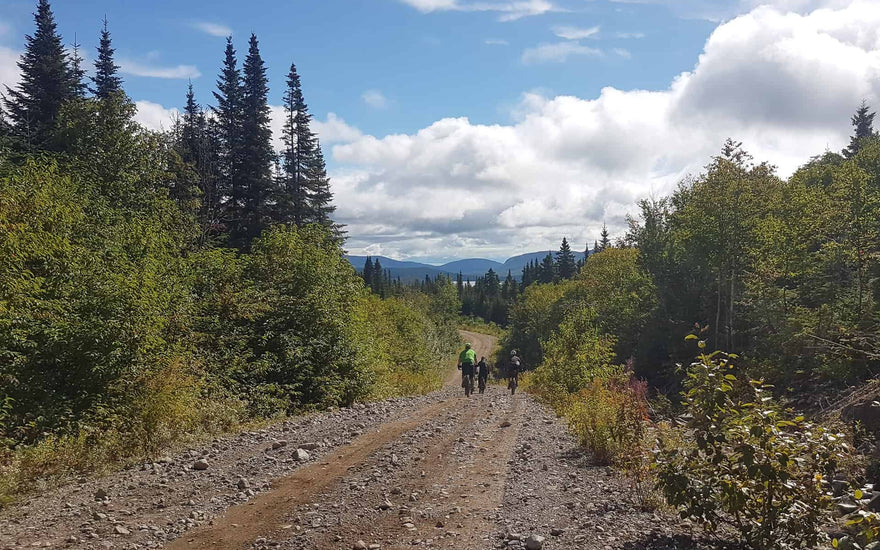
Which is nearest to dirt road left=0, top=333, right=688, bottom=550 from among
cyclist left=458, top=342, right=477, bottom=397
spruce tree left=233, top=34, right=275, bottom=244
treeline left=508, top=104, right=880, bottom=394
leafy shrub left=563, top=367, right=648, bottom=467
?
leafy shrub left=563, top=367, right=648, bottom=467

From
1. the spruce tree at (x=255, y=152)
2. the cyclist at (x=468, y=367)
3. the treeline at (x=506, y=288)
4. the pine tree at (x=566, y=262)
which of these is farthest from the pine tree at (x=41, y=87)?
the pine tree at (x=566, y=262)

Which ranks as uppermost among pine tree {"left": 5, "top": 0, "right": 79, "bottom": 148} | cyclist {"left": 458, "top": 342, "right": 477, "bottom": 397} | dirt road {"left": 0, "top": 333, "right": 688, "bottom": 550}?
pine tree {"left": 5, "top": 0, "right": 79, "bottom": 148}

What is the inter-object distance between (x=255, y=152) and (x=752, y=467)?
37818 mm

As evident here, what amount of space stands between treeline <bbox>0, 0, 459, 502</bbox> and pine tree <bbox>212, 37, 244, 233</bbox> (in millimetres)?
3655

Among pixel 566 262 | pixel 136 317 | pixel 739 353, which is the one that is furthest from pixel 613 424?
pixel 566 262

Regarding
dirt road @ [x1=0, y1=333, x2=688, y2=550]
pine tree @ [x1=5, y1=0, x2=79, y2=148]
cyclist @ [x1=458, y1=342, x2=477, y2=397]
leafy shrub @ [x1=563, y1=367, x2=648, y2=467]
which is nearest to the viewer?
dirt road @ [x1=0, y1=333, x2=688, y2=550]

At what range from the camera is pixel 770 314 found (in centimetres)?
2842

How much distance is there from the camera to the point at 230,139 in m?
39.1

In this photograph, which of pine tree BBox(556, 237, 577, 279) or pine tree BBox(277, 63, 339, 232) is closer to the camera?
pine tree BBox(277, 63, 339, 232)

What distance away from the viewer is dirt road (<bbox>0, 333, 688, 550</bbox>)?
228 inches

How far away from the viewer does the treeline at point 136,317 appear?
9.63 m

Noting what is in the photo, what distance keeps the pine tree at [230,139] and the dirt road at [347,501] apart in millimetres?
28873

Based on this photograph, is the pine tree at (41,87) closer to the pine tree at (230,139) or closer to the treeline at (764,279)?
the pine tree at (230,139)

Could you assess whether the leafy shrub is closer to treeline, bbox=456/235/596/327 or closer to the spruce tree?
the spruce tree
